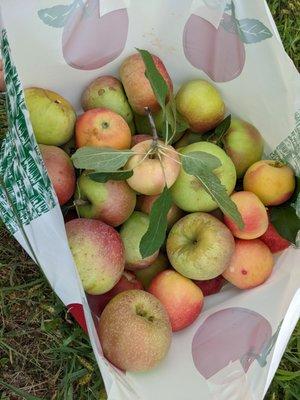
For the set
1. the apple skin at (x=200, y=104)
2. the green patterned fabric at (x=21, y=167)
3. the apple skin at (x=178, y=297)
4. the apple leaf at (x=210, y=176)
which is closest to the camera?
the green patterned fabric at (x=21, y=167)

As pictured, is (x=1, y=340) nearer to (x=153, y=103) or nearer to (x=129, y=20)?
(x=153, y=103)

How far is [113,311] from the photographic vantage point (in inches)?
40.6

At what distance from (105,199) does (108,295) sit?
7.3 inches

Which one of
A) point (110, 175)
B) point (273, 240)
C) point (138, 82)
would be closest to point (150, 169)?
point (110, 175)

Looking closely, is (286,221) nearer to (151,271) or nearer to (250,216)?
(250,216)

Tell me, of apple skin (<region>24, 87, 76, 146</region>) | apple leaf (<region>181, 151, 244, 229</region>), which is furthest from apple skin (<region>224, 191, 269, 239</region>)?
apple skin (<region>24, 87, 76, 146</region>)

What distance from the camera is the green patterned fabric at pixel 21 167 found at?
898 mm

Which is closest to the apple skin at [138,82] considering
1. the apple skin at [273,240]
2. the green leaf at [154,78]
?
the green leaf at [154,78]

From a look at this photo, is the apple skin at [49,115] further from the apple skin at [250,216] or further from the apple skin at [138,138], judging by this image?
the apple skin at [250,216]

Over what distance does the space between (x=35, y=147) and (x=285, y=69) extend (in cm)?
51

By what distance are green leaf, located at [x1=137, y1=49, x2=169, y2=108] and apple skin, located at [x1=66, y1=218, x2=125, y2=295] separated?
25 cm

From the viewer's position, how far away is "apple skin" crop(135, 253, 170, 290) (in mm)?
1193

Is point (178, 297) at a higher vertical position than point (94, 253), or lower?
lower

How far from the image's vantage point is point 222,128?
121 cm
